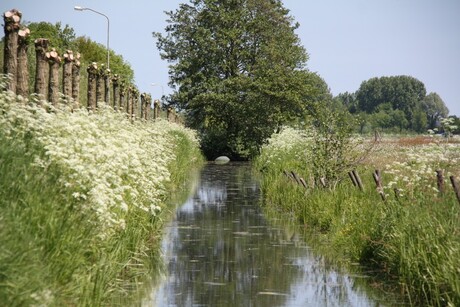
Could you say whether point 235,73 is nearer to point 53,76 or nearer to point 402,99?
point 53,76

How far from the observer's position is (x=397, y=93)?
192625mm

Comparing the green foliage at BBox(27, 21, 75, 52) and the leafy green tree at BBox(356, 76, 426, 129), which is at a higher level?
→ the leafy green tree at BBox(356, 76, 426, 129)

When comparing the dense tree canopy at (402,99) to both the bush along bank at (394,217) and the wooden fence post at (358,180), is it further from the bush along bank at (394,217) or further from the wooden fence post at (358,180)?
the wooden fence post at (358,180)

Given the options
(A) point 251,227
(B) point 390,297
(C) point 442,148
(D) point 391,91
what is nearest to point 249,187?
(A) point 251,227

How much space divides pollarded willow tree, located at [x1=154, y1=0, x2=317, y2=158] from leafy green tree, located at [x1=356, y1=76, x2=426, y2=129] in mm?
135443

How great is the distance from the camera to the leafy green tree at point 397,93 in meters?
190

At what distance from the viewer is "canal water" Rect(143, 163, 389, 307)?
1024 cm

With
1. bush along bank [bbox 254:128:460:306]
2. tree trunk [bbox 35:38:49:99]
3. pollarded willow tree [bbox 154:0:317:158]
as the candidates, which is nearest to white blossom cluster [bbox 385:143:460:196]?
bush along bank [bbox 254:128:460:306]

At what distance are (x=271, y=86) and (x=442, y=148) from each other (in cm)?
3939

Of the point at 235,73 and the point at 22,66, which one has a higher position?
the point at 235,73

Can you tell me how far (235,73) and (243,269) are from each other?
153 ft

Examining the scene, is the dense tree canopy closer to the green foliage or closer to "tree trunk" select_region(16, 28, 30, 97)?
the green foliage

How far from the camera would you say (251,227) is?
17172mm

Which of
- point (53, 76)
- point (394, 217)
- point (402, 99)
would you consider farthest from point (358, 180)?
point (402, 99)
